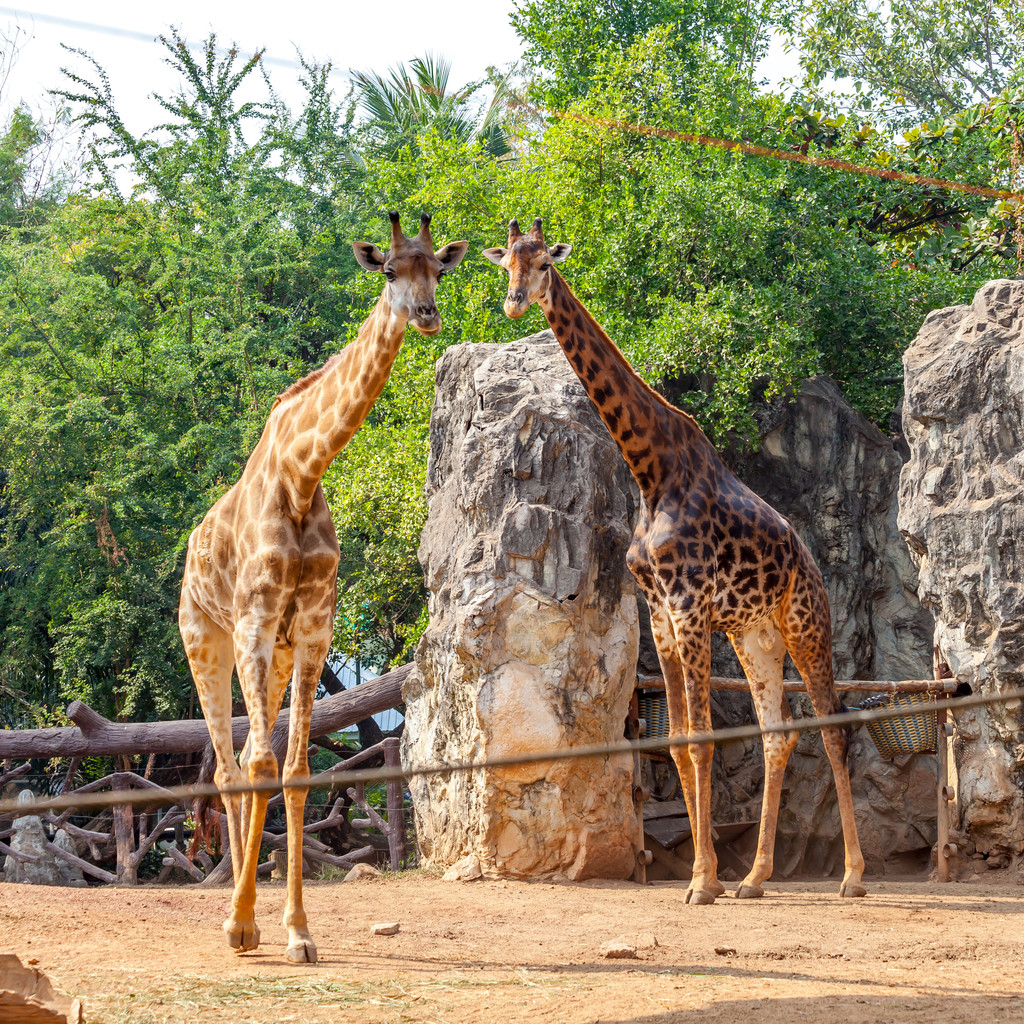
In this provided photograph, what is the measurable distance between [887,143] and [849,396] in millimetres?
4866

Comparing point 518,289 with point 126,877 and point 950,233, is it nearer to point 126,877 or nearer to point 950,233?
point 126,877

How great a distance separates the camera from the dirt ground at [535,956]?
13.0ft

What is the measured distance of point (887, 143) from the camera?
48.3 ft

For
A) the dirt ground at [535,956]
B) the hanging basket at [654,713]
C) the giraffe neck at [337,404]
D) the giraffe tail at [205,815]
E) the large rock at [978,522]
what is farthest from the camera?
the giraffe tail at [205,815]

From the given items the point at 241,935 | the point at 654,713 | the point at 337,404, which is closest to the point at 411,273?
the point at 337,404

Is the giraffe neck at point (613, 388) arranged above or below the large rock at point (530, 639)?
above

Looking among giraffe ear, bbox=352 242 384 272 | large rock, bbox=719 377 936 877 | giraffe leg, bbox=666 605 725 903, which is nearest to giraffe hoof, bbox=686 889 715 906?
giraffe leg, bbox=666 605 725 903

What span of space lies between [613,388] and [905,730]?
13.9ft

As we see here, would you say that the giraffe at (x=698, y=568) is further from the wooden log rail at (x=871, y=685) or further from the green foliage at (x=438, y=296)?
the green foliage at (x=438, y=296)

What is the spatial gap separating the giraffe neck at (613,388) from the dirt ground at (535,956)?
2.91 m

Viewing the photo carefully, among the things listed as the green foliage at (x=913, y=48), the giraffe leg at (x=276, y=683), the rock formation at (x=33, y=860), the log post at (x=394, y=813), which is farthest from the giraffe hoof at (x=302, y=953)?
the green foliage at (x=913, y=48)

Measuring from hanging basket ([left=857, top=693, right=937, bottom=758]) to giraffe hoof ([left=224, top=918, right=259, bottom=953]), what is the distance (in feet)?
18.5

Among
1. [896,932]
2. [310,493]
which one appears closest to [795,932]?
[896,932]

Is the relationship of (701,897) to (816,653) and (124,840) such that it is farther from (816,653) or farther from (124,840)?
(124,840)
